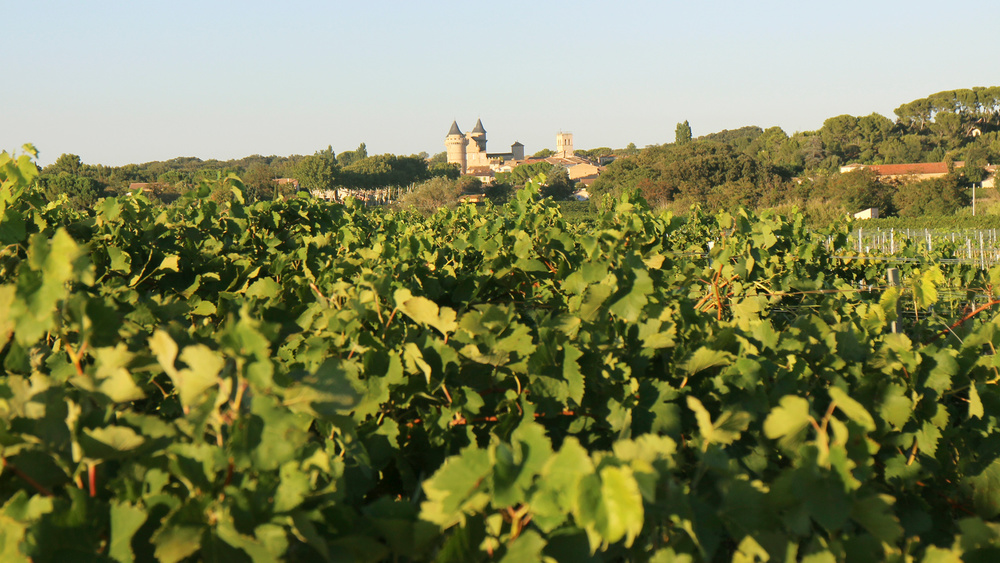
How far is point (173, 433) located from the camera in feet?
3.02

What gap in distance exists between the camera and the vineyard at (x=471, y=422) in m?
0.85

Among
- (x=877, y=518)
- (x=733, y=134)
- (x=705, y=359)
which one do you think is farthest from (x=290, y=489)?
(x=733, y=134)

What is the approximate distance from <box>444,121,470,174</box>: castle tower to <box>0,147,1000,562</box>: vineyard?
110328 mm

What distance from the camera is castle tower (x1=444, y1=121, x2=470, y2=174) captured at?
111688mm

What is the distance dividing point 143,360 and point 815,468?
0.91 metres

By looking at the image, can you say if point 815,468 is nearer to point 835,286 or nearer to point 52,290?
point 52,290

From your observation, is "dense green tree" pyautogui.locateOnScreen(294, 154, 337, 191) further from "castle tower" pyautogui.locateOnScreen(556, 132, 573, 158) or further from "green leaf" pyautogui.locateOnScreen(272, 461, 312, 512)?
"castle tower" pyautogui.locateOnScreen(556, 132, 573, 158)

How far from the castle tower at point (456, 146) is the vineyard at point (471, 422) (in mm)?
110328

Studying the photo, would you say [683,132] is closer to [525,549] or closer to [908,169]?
[908,169]

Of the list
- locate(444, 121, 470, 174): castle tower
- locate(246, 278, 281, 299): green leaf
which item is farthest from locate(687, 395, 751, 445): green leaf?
locate(444, 121, 470, 174): castle tower

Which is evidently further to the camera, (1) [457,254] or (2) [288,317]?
(1) [457,254]

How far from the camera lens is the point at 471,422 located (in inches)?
56.9

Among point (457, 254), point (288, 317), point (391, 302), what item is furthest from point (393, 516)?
point (457, 254)

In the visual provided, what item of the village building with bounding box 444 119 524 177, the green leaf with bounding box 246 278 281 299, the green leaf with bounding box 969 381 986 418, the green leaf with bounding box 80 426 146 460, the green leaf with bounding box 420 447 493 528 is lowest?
the green leaf with bounding box 969 381 986 418
